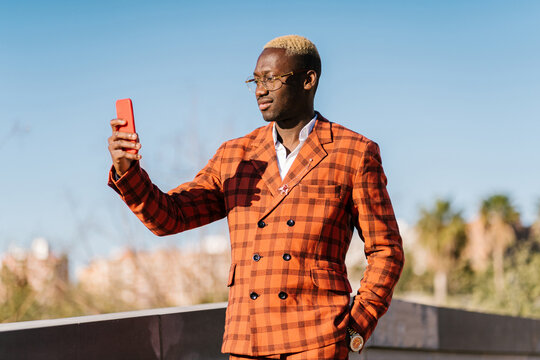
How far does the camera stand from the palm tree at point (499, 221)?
54469 mm

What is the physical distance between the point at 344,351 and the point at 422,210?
181 ft

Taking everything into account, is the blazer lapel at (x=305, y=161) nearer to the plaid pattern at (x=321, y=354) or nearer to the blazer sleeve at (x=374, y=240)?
the blazer sleeve at (x=374, y=240)

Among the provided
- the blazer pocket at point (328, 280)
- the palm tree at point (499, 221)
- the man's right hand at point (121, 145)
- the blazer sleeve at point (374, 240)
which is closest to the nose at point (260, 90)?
the blazer sleeve at point (374, 240)

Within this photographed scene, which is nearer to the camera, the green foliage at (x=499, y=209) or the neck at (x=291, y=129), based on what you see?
the neck at (x=291, y=129)

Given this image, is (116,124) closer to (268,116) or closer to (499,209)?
(268,116)

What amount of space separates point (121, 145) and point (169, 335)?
5.38 feet

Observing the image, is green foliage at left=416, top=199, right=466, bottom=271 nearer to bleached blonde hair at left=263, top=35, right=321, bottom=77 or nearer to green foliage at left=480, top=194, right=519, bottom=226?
green foliage at left=480, top=194, right=519, bottom=226

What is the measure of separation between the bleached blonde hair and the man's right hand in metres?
0.76

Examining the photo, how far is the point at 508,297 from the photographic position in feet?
54.9

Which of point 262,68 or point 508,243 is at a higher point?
point 262,68

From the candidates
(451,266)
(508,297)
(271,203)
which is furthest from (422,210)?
(271,203)

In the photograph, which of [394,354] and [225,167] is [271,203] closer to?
[225,167]

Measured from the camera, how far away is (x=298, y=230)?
9.16 feet

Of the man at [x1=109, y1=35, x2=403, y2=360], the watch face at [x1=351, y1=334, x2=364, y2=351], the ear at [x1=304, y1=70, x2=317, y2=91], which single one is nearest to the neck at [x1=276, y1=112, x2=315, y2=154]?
the man at [x1=109, y1=35, x2=403, y2=360]
